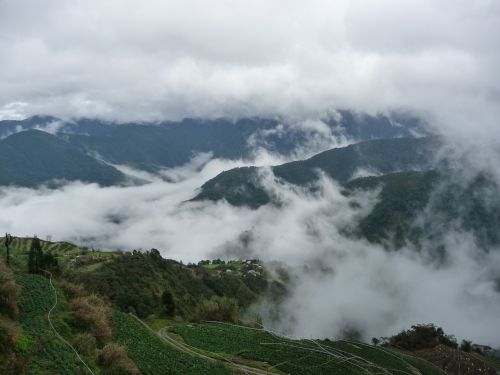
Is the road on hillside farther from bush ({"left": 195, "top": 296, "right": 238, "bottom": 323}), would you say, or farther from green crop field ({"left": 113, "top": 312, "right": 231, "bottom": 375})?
bush ({"left": 195, "top": 296, "right": 238, "bottom": 323})

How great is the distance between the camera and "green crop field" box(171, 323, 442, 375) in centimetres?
6109

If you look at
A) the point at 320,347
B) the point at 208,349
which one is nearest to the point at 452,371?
the point at 320,347

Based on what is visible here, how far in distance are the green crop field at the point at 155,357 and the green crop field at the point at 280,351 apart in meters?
9.45

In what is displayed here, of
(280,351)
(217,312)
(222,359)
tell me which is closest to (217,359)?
(222,359)

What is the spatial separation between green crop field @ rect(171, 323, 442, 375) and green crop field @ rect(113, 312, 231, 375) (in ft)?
31.0

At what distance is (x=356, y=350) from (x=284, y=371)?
114 feet

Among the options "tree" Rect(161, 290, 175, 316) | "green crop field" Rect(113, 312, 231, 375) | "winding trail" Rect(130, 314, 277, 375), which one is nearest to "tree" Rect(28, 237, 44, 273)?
→ "green crop field" Rect(113, 312, 231, 375)

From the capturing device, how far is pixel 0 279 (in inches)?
1770

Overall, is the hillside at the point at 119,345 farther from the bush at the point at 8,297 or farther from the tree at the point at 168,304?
the tree at the point at 168,304

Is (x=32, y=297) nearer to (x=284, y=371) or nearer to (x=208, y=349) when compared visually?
(x=208, y=349)

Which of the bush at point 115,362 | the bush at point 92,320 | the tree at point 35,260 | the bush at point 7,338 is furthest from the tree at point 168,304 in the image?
the bush at point 7,338

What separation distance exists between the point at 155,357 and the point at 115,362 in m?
10.3

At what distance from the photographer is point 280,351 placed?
6606cm

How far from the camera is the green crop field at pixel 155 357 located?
47156 mm
